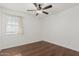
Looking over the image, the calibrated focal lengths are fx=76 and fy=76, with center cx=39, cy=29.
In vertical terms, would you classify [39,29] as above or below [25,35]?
above

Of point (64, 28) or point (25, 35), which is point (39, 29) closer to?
point (25, 35)

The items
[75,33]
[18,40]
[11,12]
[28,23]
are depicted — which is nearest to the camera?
[75,33]

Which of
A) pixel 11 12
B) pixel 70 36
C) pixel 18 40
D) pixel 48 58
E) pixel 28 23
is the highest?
pixel 11 12

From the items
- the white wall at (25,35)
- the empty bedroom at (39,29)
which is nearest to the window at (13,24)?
the empty bedroom at (39,29)

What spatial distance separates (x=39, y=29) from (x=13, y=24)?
1.95m

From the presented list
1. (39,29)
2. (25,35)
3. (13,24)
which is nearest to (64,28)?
(39,29)

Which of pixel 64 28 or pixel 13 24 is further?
pixel 13 24

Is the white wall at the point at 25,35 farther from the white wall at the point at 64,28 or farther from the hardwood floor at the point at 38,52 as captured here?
the white wall at the point at 64,28

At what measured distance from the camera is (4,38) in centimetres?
343

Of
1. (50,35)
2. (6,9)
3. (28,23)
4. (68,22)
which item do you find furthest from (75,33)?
(6,9)

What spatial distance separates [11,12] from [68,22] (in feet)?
8.96

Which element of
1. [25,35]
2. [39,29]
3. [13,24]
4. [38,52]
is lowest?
[38,52]

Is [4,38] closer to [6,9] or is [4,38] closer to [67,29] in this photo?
[6,9]

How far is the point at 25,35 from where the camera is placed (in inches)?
172
